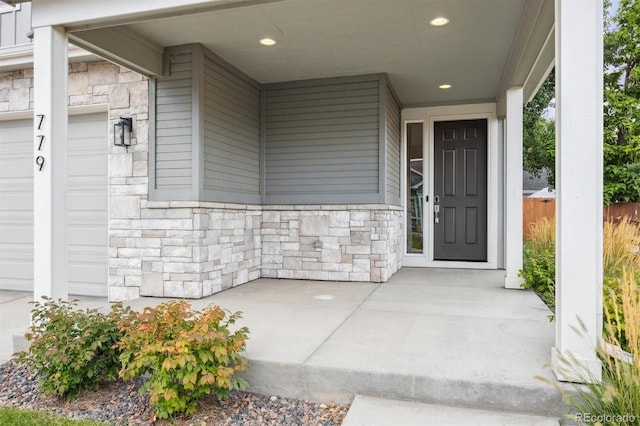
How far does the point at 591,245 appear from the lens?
87.6 inches

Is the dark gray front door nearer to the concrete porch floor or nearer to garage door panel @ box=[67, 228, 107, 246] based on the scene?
the concrete porch floor

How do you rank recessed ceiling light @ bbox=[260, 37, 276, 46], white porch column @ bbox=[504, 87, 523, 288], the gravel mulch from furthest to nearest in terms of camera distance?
white porch column @ bbox=[504, 87, 523, 288], recessed ceiling light @ bbox=[260, 37, 276, 46], the gravel mulch

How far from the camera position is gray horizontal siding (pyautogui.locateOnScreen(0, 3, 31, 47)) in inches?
198

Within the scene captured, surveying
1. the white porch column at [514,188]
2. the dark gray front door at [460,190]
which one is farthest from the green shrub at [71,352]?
the dark gray front door at [460,190]

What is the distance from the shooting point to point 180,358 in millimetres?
2250

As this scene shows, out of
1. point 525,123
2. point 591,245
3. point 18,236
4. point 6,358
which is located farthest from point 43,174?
point 525,123

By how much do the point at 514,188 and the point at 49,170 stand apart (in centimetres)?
449

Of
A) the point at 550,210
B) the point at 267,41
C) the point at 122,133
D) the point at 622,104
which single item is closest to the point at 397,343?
the point at 267,41

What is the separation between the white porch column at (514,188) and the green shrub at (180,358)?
343cm

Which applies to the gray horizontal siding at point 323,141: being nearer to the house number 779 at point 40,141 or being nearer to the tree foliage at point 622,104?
the house number 779 at point 40,141

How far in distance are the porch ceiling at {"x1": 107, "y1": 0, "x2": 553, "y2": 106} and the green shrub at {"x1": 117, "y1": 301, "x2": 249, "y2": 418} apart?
236 centimetres

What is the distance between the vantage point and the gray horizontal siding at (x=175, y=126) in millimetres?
4480

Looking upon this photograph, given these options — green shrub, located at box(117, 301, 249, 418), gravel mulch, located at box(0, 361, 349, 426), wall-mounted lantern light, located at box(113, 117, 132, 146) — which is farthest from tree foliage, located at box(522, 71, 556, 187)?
green shrub, located at box(117, 301, 249, 418)

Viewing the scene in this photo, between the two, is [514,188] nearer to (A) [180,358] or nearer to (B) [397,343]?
(B) [397,343]
